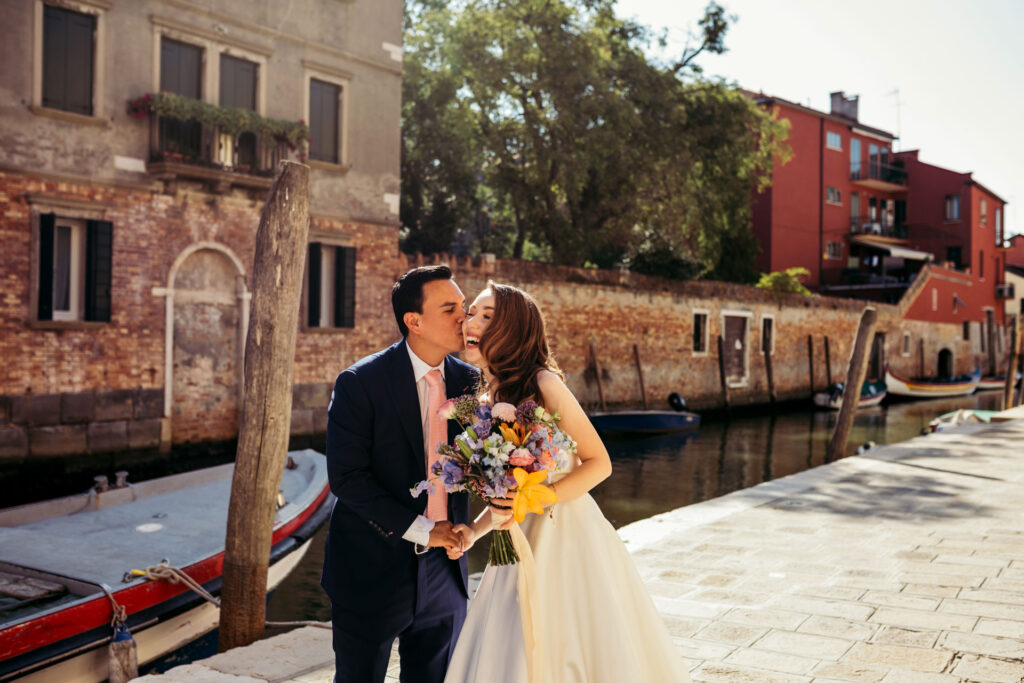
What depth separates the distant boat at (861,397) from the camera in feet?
81.8

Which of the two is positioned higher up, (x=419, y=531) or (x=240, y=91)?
(x=240, y=91)

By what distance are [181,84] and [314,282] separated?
3.40m

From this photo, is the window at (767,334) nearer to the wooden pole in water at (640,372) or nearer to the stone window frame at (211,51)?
the wooden pole in water at (640,372)

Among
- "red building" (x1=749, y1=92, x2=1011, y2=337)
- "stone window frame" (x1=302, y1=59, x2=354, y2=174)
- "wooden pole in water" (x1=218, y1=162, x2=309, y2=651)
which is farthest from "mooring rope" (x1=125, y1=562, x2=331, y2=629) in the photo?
"red building" (x1=749, y1=92, x2=1011, y2=337)

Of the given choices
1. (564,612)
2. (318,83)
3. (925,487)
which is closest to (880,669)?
(564,612)

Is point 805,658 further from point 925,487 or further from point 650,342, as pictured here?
point 650,342

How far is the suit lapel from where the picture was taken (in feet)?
7.97

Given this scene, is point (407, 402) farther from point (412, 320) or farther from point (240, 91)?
point (240, 91)

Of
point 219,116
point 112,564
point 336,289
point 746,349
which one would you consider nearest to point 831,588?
point 112,564

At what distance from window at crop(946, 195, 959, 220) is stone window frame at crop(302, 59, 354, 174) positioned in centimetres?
2988

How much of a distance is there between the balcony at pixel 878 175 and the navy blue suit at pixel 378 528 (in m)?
34.1

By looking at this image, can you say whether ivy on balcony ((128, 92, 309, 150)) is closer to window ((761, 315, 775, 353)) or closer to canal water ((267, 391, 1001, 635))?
canal water ((267, 391, 1001, 635))

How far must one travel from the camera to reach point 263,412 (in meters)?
4.89

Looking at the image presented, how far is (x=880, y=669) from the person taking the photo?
11.1 ft
